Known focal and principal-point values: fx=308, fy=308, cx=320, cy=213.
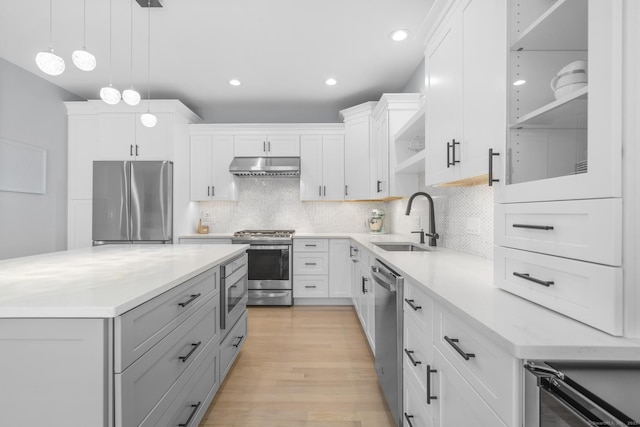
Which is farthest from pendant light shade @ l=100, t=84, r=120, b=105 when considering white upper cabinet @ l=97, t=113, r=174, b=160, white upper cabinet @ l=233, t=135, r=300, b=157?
white upper cabinet @ l=233, t=135, r=300, b=157

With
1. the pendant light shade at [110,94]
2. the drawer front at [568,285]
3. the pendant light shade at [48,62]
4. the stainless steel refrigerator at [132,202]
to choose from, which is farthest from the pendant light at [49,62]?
the stainless steel refrigerator at [132,202]

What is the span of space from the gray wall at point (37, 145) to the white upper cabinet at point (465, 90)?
4.15 meters

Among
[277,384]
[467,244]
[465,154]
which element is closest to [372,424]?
[277,384]

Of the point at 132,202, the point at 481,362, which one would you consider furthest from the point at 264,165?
the point at 481,362

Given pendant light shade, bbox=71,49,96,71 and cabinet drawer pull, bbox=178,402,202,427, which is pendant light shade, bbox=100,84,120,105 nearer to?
pendant light shade, bbox=71,49,96,71

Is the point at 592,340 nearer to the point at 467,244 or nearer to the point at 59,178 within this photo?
the point at 467,244

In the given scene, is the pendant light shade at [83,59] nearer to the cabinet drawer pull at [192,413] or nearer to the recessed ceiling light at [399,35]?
the cabinet drawer pull at [192,413]

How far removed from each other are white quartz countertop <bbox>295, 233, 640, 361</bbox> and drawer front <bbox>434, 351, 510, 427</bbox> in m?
0.19

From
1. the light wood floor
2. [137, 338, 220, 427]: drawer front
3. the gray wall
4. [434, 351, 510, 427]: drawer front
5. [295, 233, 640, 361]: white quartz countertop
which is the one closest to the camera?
[295, 233, 640, 361]: white quartz countertop

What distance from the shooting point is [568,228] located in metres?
0.84

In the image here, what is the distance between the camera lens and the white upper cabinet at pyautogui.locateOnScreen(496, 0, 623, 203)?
28.3 inches

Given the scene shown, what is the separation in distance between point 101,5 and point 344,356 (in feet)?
11.1

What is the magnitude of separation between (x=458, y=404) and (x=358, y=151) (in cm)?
341

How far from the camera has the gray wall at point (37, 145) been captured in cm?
322
